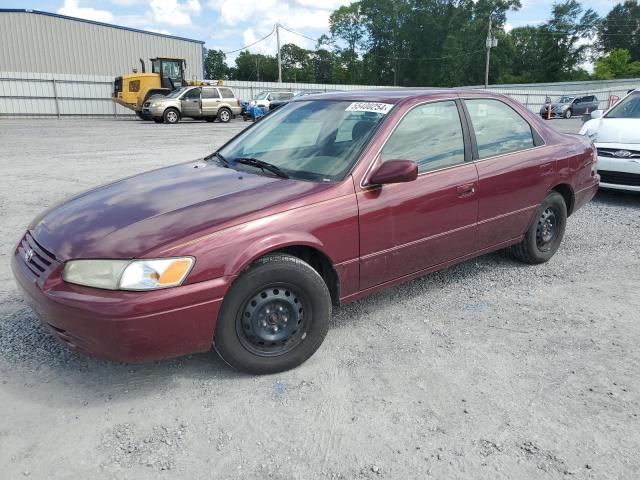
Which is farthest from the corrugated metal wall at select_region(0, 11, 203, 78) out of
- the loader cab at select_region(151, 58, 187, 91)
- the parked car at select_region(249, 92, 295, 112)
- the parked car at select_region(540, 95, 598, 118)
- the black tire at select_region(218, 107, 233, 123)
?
the parked car at select_region(540, 95, 598, 118)

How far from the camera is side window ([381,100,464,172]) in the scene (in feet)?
11.2

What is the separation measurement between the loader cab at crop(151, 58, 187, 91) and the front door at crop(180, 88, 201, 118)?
9.68 ft

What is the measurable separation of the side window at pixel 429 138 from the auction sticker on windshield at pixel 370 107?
5.6 inches

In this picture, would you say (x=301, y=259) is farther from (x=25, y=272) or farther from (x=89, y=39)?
(x=89, y=39)

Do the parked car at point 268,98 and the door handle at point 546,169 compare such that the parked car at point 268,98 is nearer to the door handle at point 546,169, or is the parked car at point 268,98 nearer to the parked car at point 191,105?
the parked car at point 191,105

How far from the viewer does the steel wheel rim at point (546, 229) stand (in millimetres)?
4531

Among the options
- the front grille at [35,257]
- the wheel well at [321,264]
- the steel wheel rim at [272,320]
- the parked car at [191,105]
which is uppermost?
the parked car at [191,105]

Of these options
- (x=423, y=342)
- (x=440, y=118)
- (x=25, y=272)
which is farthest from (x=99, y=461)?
(x=440, y=118)

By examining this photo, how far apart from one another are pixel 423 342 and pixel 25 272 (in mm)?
2350

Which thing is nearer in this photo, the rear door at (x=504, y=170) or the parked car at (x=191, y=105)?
the rear door at (x=504, y=170)

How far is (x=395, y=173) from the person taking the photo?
3.05 meters

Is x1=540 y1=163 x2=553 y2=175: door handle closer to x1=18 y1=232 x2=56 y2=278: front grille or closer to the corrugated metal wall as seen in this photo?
x1=18 y1=232 x2=56 y2=278: front grille

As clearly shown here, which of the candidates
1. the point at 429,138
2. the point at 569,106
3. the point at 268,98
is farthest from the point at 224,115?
the point at 429,138

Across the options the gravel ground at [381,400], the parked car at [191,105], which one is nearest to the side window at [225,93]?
the parked car at [191,105]
